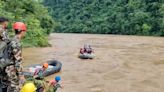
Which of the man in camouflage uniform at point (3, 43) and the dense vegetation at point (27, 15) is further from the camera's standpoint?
the dense vegetation at point (27, 15)

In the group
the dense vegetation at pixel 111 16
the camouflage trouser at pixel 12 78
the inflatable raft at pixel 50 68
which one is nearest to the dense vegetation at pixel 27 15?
the inflatable raft at pixel 50 68

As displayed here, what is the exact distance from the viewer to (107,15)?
188 feet

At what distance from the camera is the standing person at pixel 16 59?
4.91 m

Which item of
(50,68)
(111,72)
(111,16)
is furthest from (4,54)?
(111,16)

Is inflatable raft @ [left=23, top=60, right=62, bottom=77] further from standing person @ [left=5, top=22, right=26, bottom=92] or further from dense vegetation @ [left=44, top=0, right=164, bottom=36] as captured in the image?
dense vegetation @ [left=44, top=0, right=164, bottom=36]

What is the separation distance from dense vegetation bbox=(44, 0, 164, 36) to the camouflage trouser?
130 ft

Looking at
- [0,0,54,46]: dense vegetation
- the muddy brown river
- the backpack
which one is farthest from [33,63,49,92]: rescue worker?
[0,0,54,46]: dense vegetation

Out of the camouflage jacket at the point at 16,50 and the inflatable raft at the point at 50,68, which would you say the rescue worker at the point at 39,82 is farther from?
the inflatable raft at the point at 50,68

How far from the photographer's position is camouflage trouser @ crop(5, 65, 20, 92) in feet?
16.6

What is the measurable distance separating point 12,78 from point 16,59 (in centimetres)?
33

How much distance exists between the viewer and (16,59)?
16.3ft

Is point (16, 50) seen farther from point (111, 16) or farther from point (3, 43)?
point (111, 16)

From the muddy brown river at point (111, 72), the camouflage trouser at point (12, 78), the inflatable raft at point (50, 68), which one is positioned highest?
the camouflage trouser at point (12, 78)

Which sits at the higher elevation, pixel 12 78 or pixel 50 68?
Answer: pixel 12 78
